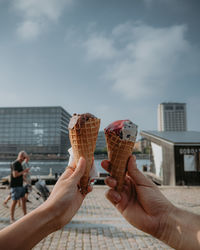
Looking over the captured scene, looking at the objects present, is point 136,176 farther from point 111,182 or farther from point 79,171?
point 79,171

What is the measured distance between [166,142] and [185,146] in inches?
70.9

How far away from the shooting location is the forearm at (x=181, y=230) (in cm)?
177

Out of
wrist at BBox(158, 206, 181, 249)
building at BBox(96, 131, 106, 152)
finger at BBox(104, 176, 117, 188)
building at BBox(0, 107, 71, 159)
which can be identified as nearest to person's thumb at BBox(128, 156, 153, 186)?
finger at BBox(104, 176, 117, 188)

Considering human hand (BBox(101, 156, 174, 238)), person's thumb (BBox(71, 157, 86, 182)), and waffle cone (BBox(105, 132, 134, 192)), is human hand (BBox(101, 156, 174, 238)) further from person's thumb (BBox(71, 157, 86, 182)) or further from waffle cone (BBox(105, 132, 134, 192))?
person's thumb (BBox(71, 157, 86, 182))

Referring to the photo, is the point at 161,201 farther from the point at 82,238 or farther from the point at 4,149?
the point at 4,149

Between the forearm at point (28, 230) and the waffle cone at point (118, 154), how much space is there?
35.3 inches

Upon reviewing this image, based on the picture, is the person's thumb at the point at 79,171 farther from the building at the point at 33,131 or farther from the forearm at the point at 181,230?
the building at the point at 33,131

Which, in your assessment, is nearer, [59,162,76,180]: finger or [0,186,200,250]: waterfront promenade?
[59,162,76,180]: finger

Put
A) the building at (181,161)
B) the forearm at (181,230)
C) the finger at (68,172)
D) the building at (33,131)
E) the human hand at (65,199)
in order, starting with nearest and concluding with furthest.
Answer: the human hand at (65,199)
the forearm at (181,230)
the finger at (68,172)
the building at (181,161)
the building at (33,131)

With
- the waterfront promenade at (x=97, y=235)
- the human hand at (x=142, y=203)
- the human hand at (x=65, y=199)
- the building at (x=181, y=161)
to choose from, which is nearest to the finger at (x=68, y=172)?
the human hand at (x=65, y=199)

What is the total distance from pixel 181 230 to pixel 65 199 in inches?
46.2

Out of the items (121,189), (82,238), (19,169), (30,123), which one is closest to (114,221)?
(82,238)

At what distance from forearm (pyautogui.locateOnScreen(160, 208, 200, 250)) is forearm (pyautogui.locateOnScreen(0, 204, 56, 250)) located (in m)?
1.16

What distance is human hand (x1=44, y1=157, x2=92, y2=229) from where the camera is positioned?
5.38ft
